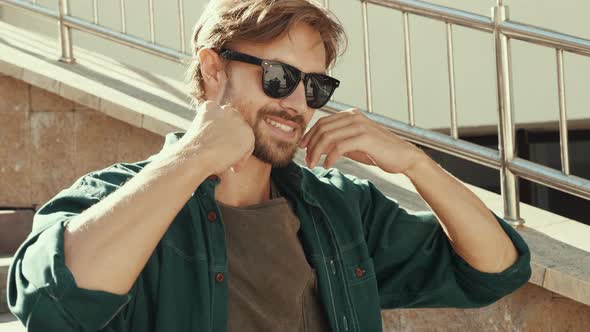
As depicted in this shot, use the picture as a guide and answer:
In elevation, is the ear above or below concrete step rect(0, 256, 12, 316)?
above

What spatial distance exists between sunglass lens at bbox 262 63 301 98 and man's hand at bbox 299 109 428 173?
0.14 m

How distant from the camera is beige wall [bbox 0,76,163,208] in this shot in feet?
16.0

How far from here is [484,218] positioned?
2.72m

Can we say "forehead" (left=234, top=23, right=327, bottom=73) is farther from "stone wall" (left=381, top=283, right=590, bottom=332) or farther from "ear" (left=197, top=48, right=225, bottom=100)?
"stone wall" (left=381, top=283, right=590, bottom=332)

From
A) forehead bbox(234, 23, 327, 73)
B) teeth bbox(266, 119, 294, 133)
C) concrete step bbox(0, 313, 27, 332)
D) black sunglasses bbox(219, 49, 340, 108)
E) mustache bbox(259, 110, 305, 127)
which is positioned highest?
forehead bbox(234, 23, 327, 73)

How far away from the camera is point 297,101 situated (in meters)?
2.53

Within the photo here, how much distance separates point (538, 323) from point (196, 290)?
189 centimetres

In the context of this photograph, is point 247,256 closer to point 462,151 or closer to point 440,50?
point 462,151

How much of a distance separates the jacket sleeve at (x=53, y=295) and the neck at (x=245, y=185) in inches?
23.8

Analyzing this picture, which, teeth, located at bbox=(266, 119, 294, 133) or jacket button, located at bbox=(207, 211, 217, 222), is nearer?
jacket button, located at bbox=(207, 211, 217, 222)

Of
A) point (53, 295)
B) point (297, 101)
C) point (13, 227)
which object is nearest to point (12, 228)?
point (13, 227)

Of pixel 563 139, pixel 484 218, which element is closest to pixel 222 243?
pixel 484 218

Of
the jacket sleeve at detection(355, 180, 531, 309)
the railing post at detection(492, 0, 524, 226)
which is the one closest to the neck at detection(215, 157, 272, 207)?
the jacket sleeve at detection(355, 180, 531, 309)

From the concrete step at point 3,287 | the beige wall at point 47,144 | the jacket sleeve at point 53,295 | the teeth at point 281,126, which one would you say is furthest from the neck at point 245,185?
the beige wall at point 47,144
